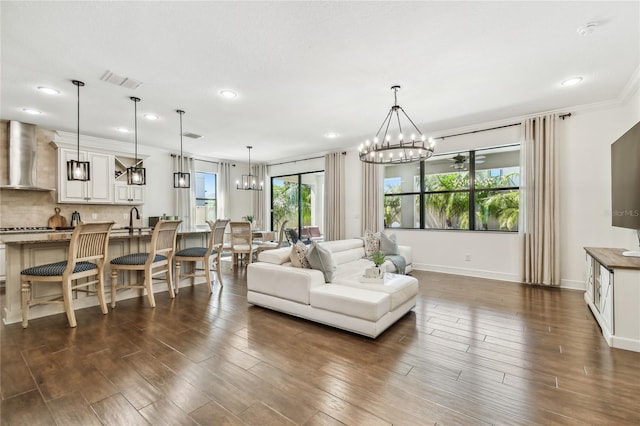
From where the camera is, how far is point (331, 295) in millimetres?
2969

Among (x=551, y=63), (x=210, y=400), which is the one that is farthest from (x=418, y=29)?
(x=210, y=400)

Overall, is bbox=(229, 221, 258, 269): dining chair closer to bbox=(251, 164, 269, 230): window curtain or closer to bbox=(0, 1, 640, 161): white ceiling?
bbox=(0, 1, 640, 161): white ceiling

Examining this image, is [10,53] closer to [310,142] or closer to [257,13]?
[257,13]

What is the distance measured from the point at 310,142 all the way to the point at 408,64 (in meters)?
3.75

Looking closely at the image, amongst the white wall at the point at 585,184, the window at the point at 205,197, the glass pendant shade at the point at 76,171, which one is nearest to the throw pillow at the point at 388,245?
the white wall at the point at 585,184

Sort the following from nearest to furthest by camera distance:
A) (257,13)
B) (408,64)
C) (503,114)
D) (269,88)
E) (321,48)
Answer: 1. (257,13)
2. (321,48)
3. (408,64)
4. (269,88)
5. (503,114)

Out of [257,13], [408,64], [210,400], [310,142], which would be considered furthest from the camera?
[310,142]

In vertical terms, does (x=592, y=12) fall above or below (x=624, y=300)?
above

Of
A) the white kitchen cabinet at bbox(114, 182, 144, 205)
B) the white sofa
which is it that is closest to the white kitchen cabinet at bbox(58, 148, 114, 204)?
the white kitchen cabinet at bbox(114, 182, 144, 205)

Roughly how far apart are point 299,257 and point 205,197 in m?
5.59

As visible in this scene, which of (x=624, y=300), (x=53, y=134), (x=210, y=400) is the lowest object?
(x=210, y=400)

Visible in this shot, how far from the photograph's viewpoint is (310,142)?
263 inches

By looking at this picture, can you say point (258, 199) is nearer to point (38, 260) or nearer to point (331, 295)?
point (38, 260)

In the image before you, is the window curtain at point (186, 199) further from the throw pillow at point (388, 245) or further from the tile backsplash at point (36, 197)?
the throw pillow at point (388, 245)
